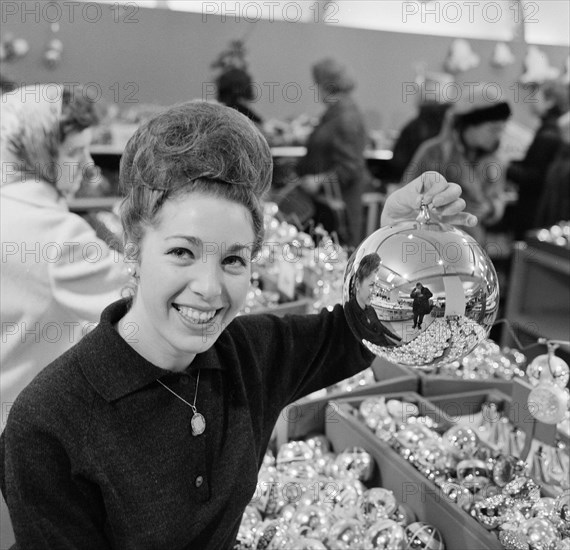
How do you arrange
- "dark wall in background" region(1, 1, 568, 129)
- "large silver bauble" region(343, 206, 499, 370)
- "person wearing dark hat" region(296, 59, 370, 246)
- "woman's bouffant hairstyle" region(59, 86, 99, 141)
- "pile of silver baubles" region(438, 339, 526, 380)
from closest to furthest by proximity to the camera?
"large silver bauble" region(343, 206, 499, 370) → "woman's bouffant hairstyle" region(59, 86, 99, 141) → "pile of silver baubles" region(438, 339, 526, 380) → "person wearing dark hat" region(296, 59, 370, 246) → "dark wall in background" region(1, 1, 568, 129)

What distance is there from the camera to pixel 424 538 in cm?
122

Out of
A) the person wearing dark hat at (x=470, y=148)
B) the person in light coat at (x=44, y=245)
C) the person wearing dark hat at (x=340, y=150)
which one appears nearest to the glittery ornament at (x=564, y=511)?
the person in light coat at (x=44, y=245)

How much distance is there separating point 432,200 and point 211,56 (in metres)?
4.49

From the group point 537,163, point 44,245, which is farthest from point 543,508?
point 537,163

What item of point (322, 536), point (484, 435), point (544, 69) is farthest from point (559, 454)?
point (544, 69)

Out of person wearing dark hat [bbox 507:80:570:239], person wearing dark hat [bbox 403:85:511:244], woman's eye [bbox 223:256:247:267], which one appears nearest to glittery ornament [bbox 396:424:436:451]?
woman's eye [bbox 223:256:247:267]

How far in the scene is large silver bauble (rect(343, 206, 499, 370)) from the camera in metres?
0.97

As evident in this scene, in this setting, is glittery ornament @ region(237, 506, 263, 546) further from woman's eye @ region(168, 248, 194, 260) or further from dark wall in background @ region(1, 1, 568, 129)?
dark wall in background @ region(1, 1, 568, 129)

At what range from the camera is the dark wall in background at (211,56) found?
476 cm

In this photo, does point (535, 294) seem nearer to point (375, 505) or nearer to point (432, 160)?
point (432, 160)

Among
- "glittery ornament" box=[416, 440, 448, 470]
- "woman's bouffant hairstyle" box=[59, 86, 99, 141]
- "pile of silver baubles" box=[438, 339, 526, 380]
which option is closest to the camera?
"glittery ornament" box=[416, 440, 448, 470]

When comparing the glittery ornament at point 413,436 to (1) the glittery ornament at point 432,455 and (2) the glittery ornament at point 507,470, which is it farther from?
(2) the glittery ornament at point 507,470

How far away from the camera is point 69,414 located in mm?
873

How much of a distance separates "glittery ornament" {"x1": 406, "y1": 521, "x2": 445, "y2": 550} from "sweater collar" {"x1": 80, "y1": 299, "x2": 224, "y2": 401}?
1.78 feet
